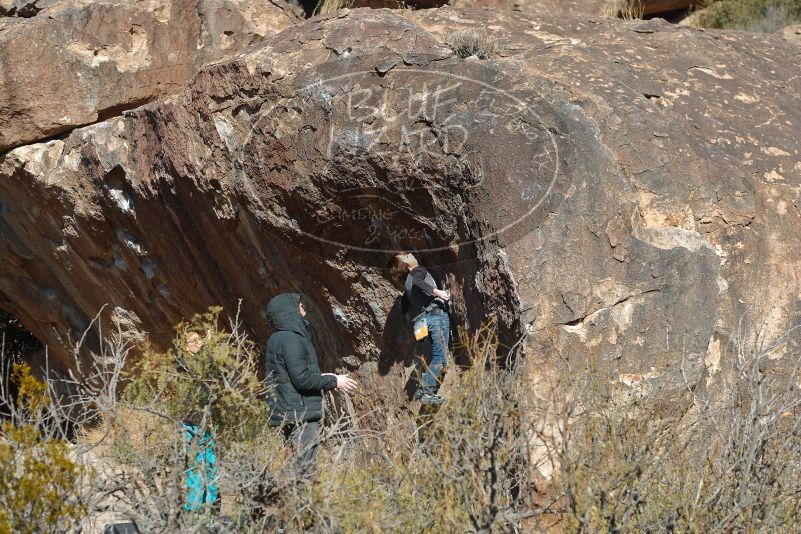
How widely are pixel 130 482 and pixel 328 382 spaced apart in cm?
111

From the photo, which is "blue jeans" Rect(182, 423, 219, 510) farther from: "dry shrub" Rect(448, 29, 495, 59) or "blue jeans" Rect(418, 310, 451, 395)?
"dry shrub" Rect(448, 29, 495, 59)

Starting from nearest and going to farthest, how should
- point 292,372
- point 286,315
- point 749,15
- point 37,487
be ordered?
point 37,487 < point 292,372 < point 286,315 < point 749,15

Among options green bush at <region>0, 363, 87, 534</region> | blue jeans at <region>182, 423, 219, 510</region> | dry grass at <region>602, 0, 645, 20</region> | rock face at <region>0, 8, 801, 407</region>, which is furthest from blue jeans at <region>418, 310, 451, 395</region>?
dry grass at <region>602, 0, 645, 20</region>

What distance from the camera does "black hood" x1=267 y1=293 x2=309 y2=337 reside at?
5195 millimetres

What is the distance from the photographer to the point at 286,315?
5.20 metres

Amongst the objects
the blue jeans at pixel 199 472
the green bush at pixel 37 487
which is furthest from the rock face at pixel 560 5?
the green bush at pixel 37 487

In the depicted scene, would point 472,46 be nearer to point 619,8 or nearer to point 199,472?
point 199,472

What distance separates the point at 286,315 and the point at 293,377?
1.10ft

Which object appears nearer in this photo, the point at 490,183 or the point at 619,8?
the point at 490,183

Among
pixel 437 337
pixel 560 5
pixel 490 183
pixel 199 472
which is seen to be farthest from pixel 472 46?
pixel 560 5

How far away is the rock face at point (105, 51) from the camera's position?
781 centimetres

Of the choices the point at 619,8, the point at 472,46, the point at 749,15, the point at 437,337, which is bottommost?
the point at 437,337

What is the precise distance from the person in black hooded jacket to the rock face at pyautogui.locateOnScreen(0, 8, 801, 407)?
36.9 inches

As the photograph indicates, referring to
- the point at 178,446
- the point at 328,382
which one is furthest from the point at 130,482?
the point at 328,382
